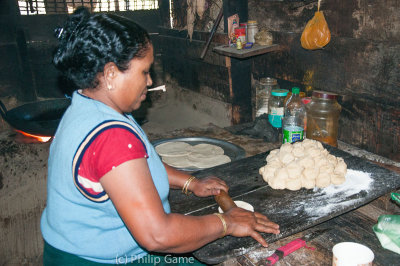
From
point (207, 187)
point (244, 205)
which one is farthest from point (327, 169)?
point (207, 187)

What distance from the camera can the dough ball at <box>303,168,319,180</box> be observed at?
1.89 m

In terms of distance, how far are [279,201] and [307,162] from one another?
322mm

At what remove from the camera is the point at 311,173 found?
189 cm

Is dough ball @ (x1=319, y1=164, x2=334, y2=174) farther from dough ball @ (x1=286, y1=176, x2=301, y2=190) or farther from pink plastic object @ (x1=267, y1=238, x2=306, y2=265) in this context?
pink plastic object @ (x1=267, y1=238, x2=306, y2=265)

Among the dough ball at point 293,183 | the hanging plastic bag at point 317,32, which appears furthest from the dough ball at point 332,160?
the hanging plastic bag at point 317,32

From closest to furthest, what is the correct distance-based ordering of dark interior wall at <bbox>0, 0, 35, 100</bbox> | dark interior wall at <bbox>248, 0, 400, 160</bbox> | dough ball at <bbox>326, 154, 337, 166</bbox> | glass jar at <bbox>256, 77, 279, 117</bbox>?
dough ball at <bbox>326, 154, 337, 166</bbox>, dark interior wall at <bbox>248, 0, 400, 160</bbox>, glass jar at <bbox>256, 77, 279, 117</bbox>, dark interior wall at <bbox>0, 0, 35, 100</bbox>

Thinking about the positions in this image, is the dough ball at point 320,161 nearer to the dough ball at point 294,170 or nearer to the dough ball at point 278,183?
the dough ball at point 294,170

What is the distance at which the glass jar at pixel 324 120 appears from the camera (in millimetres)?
2883

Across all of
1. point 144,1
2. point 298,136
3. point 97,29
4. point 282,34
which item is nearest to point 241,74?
point 282,34

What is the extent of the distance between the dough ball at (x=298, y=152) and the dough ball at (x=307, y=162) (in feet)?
0.29

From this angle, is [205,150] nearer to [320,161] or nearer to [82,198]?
[320,161]

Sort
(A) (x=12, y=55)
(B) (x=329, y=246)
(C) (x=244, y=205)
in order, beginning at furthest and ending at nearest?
1. (A) (x=12, y=55)
2. (C) (x=244, y=205)
3. (B) (x=329, y=246)

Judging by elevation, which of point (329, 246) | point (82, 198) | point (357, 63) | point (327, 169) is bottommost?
point (329, 246)

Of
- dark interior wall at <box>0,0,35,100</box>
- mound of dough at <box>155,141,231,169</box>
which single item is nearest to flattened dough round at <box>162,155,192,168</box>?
mound of dough at <box>155,141,231,169</box>
